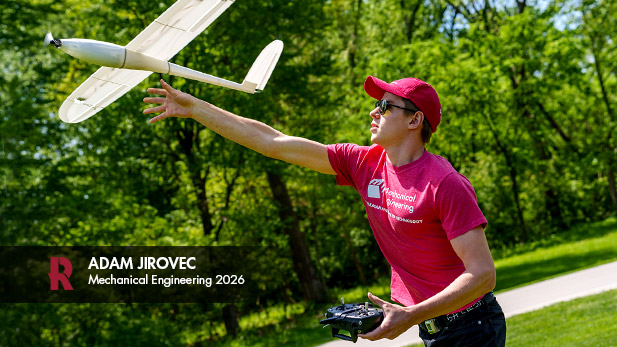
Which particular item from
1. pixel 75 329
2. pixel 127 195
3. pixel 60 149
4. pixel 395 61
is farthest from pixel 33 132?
pixel 395 61

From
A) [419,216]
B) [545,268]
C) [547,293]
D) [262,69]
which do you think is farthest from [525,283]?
[419,216]

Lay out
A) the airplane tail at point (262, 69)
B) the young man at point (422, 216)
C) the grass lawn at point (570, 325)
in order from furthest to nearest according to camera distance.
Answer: the grass lawn at point (570, 325) < the airplane tail at point (262, 69) < the young man at point (422, 216)

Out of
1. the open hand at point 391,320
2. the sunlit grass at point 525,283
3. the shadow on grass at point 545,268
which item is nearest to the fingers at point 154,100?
the open hand at point 391,320

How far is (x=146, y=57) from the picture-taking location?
437 centimetres

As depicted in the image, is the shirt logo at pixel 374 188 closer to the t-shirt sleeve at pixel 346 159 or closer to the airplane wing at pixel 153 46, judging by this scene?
the t-shirt sleeve at pixel 346 159

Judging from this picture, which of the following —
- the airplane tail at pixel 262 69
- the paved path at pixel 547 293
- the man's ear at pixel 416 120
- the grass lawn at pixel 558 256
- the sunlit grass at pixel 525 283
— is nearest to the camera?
the man's ear at pixel 416 120

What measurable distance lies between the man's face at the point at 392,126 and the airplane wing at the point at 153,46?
182 centimetres

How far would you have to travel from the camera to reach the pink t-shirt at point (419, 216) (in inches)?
121

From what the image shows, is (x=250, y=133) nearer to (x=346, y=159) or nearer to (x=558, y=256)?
(x=346, y=159)

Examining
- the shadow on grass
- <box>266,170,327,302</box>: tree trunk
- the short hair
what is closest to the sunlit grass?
the shadow on grass

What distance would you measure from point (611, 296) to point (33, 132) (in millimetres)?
14000

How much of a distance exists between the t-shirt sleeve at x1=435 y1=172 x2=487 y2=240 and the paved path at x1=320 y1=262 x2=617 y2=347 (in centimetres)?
820

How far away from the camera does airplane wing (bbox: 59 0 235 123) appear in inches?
179

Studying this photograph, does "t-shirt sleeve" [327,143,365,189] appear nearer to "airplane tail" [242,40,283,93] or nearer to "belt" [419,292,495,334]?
"belt" [419,292,495,334]
